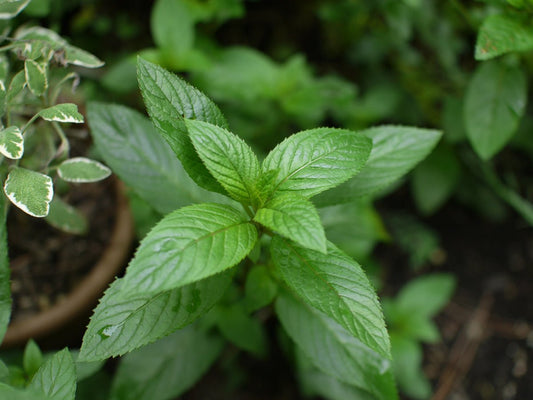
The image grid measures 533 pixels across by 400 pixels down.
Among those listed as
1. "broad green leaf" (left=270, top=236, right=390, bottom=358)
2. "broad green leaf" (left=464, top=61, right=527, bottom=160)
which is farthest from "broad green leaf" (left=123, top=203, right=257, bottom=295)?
"broad green leaf" (left=464, top=61, right=527, bottom=160)

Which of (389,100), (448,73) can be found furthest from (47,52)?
(448,73)

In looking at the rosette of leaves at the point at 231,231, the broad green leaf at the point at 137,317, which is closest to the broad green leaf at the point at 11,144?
the rosette of leaves at the point at 231,231

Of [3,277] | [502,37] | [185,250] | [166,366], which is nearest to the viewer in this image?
[185,250]

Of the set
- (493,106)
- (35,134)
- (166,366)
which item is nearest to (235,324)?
(166,366)

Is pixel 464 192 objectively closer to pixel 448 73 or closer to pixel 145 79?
pixel 448 73

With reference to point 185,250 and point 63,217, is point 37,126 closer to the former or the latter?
point 63,217

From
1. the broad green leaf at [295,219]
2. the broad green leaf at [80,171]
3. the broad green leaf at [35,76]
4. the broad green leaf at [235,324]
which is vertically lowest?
the broad green leaf at [235,324]

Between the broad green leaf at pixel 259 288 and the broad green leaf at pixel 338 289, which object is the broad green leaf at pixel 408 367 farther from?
the broad green leaf at pixel 338 289
